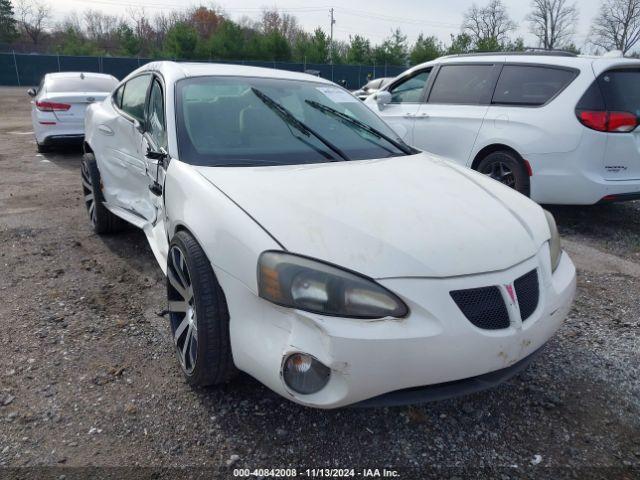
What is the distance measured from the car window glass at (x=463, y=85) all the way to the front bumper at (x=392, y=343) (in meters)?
4.19

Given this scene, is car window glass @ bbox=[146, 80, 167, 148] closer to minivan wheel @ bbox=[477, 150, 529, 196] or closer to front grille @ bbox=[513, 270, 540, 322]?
front grille @ bbox=[513, 270, 540, 322]

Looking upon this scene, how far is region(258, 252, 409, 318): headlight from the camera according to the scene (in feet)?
6.04

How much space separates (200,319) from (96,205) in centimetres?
289

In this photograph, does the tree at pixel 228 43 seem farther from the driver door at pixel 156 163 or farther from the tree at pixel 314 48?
the driver door at pixel 156 163

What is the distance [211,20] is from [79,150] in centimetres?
Result: 6412

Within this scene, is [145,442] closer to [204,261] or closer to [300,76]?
[204,261]

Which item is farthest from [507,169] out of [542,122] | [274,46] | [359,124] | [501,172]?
[274,46]

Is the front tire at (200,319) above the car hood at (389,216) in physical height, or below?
below

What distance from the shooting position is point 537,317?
6.76 ft

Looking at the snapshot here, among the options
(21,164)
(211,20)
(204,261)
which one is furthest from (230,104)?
(211,20)

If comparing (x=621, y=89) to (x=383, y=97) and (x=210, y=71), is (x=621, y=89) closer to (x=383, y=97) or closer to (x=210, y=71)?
(x=383, y=97)

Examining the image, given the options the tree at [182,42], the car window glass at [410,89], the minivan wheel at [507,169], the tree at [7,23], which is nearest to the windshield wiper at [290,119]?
the minivan wheel at [507,169]

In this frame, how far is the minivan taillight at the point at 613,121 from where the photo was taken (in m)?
4.68

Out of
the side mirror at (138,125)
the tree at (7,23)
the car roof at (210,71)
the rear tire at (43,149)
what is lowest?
the rear tire at (43,149)
